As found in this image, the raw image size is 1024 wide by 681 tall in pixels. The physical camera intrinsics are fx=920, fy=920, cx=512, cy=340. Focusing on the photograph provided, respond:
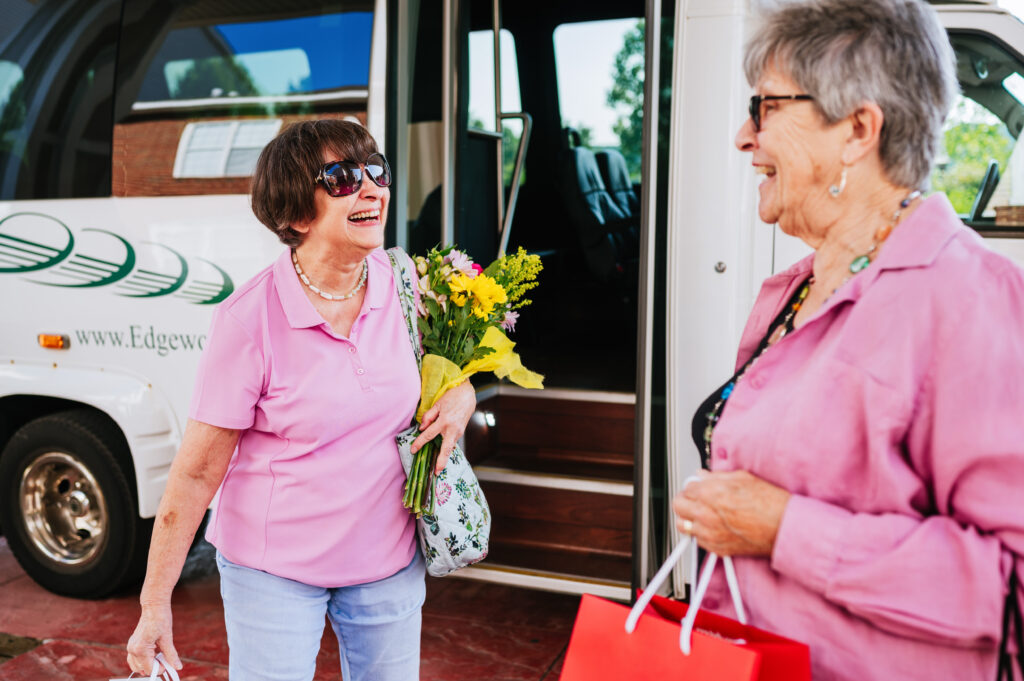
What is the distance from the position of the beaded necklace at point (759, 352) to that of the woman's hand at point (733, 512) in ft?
0.55

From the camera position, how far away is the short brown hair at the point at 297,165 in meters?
1.95

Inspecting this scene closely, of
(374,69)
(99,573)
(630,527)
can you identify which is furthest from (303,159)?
(99,573)

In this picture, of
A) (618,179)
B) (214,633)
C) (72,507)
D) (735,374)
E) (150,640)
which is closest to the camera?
(735,374)

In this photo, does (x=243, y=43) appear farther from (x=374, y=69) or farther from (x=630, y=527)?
(x=630, y=527)

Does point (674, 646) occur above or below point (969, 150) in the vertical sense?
below

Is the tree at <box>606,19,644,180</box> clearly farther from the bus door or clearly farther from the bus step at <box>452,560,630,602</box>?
the bus step at <box>452,560,630,602</box>

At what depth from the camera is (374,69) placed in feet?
11.2

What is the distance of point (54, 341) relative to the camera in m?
3.89

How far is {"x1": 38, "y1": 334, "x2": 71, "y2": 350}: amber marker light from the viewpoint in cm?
387

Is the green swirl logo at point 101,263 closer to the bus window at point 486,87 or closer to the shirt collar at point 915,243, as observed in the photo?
the bus window at point 486,87

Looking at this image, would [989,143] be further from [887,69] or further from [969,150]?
[887,69]

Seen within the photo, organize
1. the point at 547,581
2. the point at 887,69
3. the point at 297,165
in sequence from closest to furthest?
1. the point at 887,69
2. the point at 297,165
3. the point at 547,581

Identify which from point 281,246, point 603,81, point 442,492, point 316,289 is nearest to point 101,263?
point 281,246

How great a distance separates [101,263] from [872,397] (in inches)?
134
